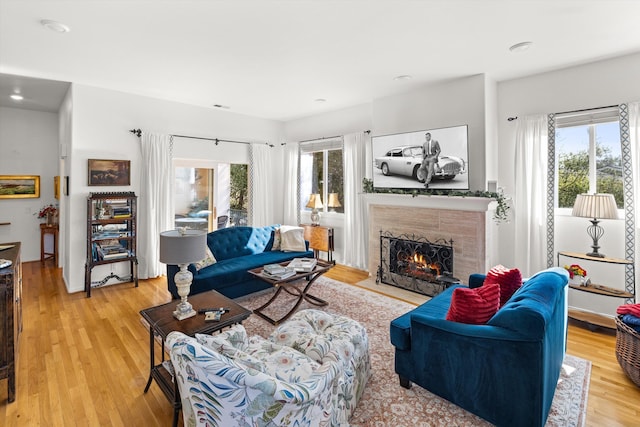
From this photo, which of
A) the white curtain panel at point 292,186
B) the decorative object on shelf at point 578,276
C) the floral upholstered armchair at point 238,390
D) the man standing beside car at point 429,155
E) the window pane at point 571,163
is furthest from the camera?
the white curtain panel at point 292,186

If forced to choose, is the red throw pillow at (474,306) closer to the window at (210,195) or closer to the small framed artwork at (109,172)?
the small framed artwork at (109,172)

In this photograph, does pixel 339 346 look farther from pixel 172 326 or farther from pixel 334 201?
pixel 334 201

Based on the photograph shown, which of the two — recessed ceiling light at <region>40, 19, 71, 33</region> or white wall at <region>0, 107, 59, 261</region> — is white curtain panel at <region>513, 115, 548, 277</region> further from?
white wall at <region>0, 107, 59, 261</region>

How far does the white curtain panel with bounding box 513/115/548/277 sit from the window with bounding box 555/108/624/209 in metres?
0.21

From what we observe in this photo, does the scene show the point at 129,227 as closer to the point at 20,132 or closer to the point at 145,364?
the point at 145,364

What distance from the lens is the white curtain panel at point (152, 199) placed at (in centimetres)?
498

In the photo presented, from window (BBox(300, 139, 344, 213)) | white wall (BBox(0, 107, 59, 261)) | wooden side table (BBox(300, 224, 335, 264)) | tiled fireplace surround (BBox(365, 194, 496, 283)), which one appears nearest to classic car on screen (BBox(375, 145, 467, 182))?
tiled fireplace surround (BBox(365, 194, 496, 283))

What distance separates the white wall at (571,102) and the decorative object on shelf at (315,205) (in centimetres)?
297

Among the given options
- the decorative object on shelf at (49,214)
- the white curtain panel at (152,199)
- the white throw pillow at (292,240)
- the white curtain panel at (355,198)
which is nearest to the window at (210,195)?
the white curtain panel at (152,199)

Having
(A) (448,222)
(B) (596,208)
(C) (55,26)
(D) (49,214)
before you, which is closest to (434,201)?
(A) (448,222)

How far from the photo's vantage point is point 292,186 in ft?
21.9

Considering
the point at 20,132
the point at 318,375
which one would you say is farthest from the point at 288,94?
the point at 20,132

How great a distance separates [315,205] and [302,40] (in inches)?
128

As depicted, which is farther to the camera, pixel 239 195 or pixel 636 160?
pixel 239 195
